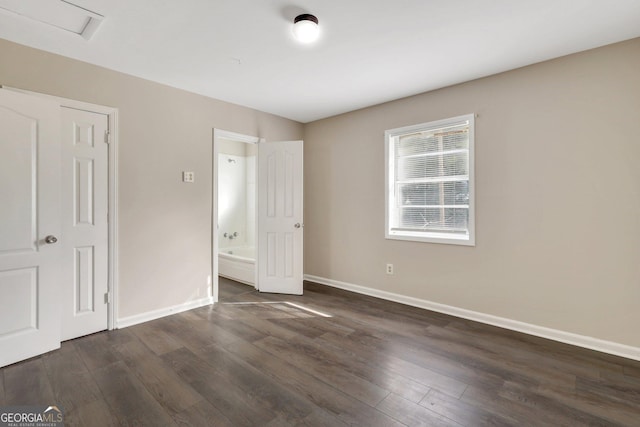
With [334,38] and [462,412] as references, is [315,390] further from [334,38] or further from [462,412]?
[334,38]

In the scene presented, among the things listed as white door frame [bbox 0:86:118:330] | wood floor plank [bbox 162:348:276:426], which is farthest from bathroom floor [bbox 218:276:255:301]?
wood floor plank [bbox 162:348:276:426]

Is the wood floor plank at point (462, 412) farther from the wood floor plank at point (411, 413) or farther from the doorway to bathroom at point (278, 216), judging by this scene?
the doorway to bathroom at point (278, 216)

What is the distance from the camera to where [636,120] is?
2402 mm

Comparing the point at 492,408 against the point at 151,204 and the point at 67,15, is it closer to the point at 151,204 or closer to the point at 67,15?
the point at 151,204

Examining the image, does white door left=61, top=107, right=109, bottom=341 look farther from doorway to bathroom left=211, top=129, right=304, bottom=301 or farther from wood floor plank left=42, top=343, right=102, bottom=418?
doorway to bathroom left=211, top=129, right=304, bottom=301

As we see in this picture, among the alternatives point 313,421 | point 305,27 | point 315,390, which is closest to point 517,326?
point 315,390

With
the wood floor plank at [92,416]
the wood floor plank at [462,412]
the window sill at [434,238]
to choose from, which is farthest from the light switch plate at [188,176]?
the wood floor plank at [462,412]

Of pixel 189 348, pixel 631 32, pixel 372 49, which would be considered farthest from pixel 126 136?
pixel 631 32

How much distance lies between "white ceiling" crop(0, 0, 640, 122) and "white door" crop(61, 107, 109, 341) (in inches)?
25.7

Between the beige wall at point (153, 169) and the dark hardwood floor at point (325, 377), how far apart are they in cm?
46

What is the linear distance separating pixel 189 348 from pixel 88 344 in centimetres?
92

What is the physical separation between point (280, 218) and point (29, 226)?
255cm

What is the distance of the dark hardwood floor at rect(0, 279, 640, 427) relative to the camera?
177 cm

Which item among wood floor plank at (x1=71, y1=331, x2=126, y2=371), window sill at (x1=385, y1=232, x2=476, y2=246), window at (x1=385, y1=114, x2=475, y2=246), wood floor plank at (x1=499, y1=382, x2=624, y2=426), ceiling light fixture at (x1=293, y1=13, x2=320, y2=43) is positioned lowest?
wood floor plank at (x1=499, y1=382, x2=624, y2=426)
